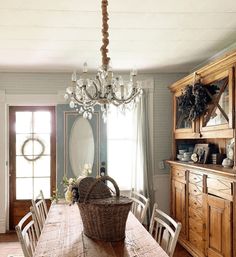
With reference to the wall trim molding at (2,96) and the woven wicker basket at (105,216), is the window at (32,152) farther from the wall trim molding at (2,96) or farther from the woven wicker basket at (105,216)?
the woven wicker basket at (105,216)

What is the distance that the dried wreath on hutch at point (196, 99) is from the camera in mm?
3680

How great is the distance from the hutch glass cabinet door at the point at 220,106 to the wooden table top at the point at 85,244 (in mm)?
1374

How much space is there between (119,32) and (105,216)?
192 centimetres

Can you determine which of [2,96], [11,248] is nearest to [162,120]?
[2,96]

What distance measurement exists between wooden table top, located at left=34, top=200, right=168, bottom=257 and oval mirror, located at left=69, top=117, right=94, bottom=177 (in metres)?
2.34

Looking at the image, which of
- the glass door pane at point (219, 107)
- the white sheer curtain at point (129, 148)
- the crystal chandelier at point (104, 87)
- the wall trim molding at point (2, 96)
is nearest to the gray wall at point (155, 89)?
the wall trim molding at point (2, 96)

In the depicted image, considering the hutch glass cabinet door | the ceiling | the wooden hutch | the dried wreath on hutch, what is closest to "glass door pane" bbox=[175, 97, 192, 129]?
the wooden hutch

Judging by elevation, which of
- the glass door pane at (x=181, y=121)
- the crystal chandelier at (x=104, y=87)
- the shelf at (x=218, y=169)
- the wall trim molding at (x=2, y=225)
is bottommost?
the wall trim molding at (x=2, y=225)

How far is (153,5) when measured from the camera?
8.41 feet

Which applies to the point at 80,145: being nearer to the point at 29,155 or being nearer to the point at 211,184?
the point at 29,155

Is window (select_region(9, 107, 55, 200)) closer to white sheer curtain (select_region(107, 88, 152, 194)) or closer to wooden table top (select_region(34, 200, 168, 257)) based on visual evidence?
white sheer curtain (select_region(107, 88, 152, 194))

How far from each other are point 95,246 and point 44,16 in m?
1.95

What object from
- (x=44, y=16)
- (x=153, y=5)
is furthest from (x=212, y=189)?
(x=44, y=16)

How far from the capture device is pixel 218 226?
3.18 m
